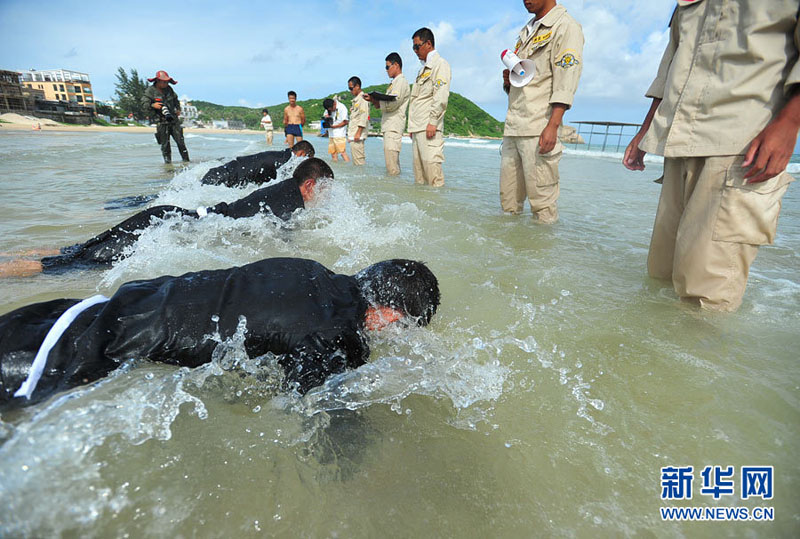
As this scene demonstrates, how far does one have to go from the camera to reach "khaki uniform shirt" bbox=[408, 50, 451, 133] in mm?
5941

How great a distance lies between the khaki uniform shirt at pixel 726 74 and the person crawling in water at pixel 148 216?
9.53ft

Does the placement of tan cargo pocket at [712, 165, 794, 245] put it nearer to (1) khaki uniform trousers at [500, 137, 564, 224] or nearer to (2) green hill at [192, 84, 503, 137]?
(1) khaki uniform trousers at [500, 137, 564, 224]

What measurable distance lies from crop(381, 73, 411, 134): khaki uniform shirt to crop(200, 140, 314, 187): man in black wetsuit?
8.94 ft

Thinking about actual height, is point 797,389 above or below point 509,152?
below

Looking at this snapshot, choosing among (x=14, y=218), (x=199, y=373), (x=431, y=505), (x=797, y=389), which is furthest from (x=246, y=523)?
(x=14, y=218)

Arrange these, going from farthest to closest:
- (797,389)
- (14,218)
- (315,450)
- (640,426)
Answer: (14,218), (797,389), (640,426), (315,450)

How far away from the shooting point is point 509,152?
4.06m

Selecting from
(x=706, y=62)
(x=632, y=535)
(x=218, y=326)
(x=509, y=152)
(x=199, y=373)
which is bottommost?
(x=632, y=535)

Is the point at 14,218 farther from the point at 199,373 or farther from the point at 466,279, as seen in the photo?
the point at 466,279

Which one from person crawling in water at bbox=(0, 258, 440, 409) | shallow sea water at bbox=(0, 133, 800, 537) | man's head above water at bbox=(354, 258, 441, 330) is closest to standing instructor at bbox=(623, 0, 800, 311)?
shallow sea water at bbox=(0, 133, 800, 537)

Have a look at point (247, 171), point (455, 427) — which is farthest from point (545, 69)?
point (247, 171)

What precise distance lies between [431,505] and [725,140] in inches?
88.9

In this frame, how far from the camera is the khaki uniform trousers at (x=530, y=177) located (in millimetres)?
3711

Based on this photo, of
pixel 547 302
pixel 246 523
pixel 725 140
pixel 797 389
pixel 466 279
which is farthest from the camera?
pixel 466 279
